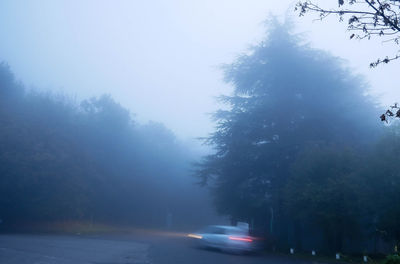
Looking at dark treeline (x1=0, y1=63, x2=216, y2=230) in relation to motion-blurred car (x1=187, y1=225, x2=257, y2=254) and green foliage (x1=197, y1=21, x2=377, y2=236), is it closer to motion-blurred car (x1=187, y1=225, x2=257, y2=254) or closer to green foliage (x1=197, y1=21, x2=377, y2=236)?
green foliage (x1=197, y1=21, x2=377, y2=236)

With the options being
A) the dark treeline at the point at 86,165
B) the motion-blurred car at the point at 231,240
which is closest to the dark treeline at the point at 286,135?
the motion-blurred car at the point at 231,240

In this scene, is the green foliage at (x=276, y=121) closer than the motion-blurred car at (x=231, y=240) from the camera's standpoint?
No

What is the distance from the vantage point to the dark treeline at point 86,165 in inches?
1374

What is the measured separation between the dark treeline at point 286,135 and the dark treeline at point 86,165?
1372 cm

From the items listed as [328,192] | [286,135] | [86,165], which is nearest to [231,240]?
[328,192]

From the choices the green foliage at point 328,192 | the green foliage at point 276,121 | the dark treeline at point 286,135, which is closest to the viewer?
the green foliage at point 328,192

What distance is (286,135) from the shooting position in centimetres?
2939

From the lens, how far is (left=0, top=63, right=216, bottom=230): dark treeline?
1374 inches

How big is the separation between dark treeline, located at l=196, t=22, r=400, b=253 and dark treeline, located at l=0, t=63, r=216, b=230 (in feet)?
45.0

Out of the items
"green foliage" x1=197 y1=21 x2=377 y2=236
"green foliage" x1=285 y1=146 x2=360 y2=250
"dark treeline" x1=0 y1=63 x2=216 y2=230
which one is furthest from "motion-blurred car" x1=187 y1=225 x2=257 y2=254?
"dark treeline" x1=0 y1=63 x2=216 y2=230

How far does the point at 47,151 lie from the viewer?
35.9 meters

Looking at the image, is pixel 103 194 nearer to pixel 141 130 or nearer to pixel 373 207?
pixel 141 130

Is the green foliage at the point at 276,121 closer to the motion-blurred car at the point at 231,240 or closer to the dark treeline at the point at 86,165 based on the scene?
the motion-blurred car at the point at 231,240

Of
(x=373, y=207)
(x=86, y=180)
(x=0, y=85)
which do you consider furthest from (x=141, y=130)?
(x=373, y=207)
